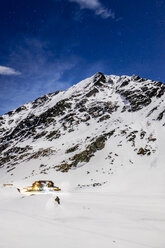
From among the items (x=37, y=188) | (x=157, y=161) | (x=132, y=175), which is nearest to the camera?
(x=37, y=188)

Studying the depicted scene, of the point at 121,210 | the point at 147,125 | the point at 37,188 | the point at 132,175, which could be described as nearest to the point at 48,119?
the point at 147,125

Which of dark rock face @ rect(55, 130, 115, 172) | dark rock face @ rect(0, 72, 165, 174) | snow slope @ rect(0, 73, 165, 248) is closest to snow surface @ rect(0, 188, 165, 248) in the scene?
snow slope @ rect(0, 73, 165, 248)

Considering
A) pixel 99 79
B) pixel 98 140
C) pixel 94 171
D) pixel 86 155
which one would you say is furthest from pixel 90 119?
pixel 99 79

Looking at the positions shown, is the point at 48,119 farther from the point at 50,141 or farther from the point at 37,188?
the point at 37,188

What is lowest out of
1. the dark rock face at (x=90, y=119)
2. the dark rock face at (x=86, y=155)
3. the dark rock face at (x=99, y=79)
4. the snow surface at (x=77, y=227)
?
the snow surface at (x=77, y=227)

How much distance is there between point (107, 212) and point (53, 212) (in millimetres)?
2505

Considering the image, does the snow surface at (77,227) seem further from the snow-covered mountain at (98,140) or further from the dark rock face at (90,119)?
the dark rock face at (90,119)

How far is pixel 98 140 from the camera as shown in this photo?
3609 centimetres

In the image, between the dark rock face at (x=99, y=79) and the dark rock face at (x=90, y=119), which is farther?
the dark rock face at (x=99, y=79)

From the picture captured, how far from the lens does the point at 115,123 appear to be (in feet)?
149

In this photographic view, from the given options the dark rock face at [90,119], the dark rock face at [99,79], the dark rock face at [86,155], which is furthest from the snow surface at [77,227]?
the dark rock face at [99,79]

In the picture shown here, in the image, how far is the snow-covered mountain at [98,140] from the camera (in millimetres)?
26703

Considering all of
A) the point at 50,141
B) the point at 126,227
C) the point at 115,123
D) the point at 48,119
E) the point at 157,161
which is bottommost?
the point at 126,227

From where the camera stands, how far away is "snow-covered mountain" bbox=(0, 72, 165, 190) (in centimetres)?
2670
